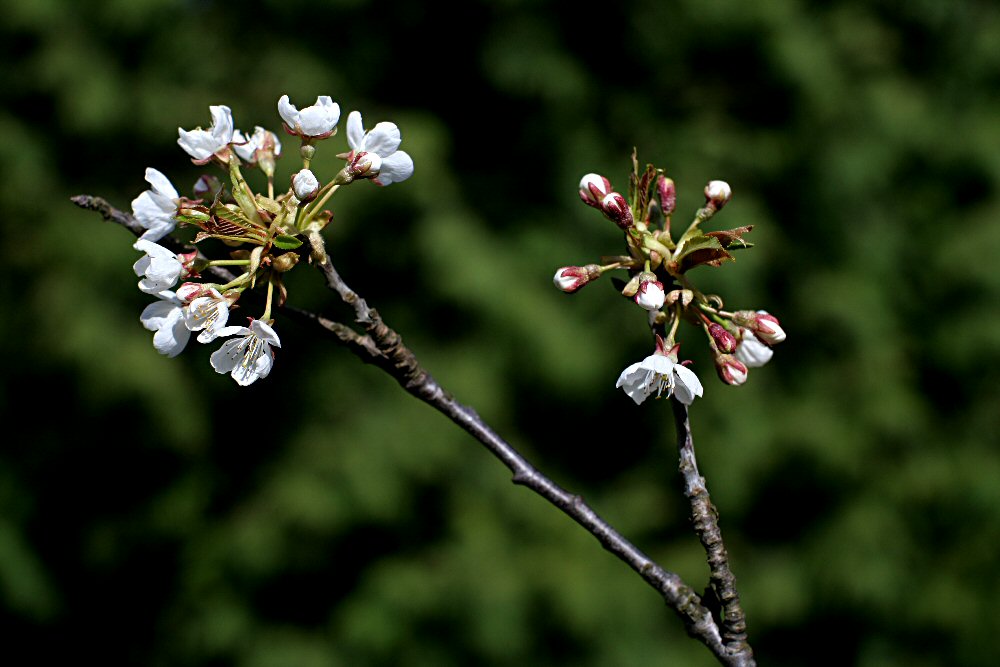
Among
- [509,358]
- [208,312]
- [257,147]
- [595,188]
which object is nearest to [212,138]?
[257,147]

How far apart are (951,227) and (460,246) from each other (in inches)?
70.8

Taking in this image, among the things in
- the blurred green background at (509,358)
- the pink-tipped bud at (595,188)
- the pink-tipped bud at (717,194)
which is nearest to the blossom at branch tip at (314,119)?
the pink-tipped bud at (595,188)

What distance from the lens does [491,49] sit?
3.27 metres

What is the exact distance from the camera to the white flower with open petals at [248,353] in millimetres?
828

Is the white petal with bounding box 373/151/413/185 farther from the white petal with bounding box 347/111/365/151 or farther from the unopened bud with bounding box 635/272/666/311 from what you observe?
the unopened bud with bounding box 635/272/666/311

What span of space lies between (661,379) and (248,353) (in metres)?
0.39

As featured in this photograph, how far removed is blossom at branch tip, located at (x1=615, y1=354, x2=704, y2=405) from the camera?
81 cm

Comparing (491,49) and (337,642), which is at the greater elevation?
(491,49)

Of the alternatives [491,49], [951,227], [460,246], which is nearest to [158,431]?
[460,246]

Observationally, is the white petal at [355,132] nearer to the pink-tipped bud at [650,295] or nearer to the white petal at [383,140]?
the white petal at [383,140]

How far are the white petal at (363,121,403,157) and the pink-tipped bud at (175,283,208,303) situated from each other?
0.20 metres

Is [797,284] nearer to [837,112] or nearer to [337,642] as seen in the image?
[837,112]

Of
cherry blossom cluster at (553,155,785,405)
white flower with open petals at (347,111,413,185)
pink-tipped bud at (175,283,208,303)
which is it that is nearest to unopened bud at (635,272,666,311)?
cherry blossom cluster at (553,155,785,405)

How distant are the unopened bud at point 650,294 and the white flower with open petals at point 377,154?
0.23 m
